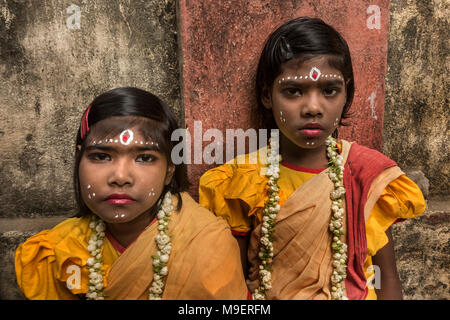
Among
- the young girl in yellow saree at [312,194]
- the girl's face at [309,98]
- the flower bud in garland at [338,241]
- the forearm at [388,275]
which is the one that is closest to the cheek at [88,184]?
the young girl in yellow saree at [312,194]

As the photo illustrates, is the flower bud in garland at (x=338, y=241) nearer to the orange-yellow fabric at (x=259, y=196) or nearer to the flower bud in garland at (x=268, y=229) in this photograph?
the orange-yellow fabric at (x=259, y=196)

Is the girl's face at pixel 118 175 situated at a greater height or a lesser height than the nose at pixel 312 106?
lesser

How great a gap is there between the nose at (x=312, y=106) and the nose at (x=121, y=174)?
76 centimetres

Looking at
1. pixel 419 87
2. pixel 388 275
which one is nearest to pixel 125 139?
pixel 388 275

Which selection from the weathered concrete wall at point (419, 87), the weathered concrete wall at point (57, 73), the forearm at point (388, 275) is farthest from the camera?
the weathered concrete wall at point (419, 87)

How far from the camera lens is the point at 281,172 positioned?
168cm

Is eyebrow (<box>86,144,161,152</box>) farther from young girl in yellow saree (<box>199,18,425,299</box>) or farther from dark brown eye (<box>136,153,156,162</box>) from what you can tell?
young girl in yellow saree (<box>199,18,425,299</box>)

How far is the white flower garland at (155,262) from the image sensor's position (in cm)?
141

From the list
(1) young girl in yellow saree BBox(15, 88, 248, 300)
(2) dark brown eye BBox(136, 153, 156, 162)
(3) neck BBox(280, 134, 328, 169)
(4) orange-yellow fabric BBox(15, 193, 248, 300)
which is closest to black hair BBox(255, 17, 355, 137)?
(3) neck BBox(280, 134, 328, 169)

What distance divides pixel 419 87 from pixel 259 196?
1412mm

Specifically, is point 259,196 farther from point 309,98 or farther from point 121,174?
point 121,174

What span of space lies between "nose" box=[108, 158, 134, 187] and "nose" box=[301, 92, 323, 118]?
76cm

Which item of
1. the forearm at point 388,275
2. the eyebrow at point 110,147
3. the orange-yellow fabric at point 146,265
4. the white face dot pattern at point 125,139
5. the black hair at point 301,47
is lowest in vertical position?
the forearm at point 388,275

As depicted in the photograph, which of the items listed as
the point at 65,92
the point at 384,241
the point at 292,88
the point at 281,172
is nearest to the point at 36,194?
the point at 65,92
